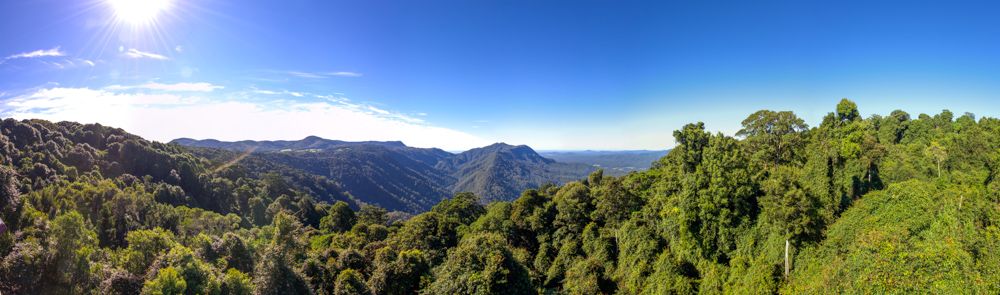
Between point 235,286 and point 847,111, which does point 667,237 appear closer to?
point 847,111

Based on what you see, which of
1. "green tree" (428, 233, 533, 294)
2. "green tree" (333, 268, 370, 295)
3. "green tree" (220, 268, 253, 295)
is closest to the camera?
"green tree" (428, 233, 533, 294)

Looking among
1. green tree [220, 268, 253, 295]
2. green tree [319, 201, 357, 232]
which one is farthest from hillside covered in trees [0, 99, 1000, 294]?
green tree [319, 201, 357, 232]

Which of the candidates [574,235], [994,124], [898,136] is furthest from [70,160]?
[898,136]

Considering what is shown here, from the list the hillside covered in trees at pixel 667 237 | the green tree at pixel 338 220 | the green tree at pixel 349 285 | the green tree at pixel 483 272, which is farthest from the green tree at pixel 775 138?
the green tree at pixel 338 220

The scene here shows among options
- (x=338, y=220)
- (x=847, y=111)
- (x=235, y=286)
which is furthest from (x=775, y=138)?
(x=338, y=220)

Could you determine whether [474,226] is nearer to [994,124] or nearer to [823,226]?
[823,226]

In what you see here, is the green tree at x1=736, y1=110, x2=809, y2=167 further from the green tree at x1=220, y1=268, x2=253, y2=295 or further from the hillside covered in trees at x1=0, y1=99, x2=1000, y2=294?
the green tree at x1=220, y1=268, x2=253, y2=295

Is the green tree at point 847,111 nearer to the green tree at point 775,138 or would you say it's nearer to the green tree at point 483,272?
the green tree at point 775,138

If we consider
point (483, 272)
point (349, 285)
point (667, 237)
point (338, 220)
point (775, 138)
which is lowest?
point (338, 220)
